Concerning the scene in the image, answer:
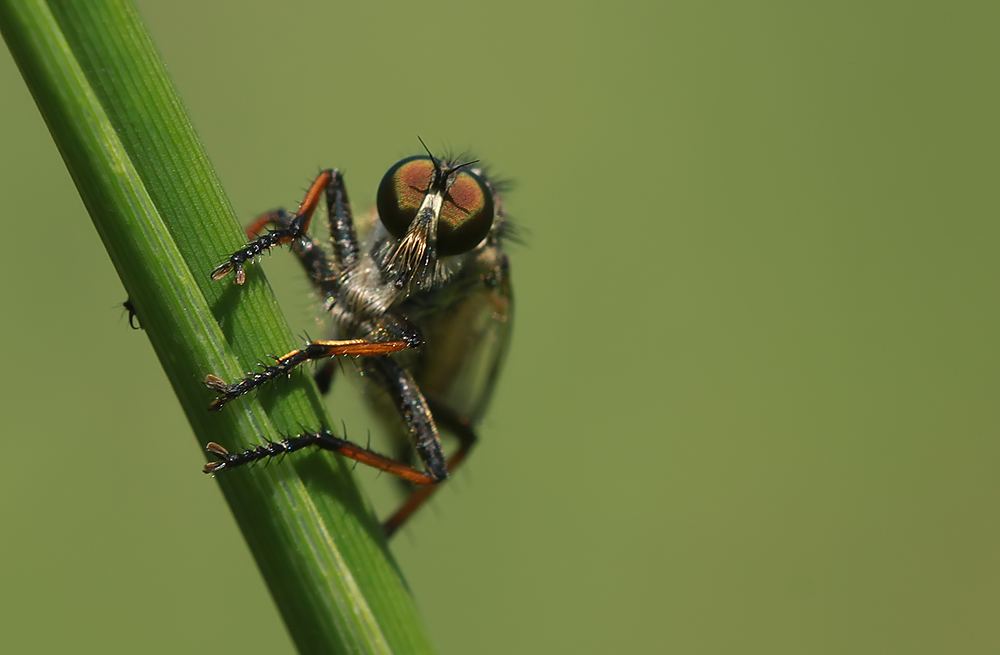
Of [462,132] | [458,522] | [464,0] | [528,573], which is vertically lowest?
[528,573]

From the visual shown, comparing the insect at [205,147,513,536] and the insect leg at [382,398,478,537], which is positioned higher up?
the insect at [205,147,513,536]

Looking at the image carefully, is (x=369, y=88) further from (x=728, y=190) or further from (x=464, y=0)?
(x=728, y=190)

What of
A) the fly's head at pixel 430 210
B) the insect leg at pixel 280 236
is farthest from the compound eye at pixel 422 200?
the insect leg at pixel 280 236

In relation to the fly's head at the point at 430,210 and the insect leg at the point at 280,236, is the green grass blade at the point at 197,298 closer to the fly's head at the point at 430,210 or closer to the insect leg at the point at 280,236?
the insect leg at the point at 280,236

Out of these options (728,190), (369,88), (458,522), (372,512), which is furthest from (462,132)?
(372,512)

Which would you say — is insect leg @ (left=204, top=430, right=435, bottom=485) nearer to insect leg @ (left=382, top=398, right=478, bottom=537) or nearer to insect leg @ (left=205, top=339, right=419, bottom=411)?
insect leg @ (left=205, top=339, right=419, bottom=411)

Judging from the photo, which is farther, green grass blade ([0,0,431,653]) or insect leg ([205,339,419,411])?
insect leg ([205,339,419,411])

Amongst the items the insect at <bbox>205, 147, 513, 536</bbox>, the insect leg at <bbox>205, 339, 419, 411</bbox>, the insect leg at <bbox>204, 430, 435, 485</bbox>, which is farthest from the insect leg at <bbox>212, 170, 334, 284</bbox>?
the insect leg at <bbox>204, 430, 435, 485</bbox>
